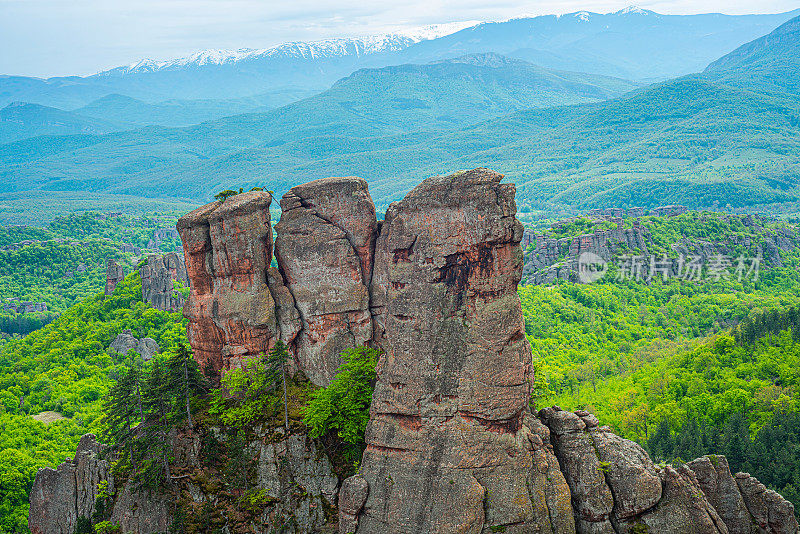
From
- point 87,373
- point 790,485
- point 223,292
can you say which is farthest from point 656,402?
point 87,373

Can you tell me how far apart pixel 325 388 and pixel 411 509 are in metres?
9.23

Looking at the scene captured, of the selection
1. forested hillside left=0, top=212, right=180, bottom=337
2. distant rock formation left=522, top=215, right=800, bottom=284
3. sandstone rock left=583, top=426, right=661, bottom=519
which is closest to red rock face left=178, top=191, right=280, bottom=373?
sandstone rock left=583, top=426, right=661, bottom=519

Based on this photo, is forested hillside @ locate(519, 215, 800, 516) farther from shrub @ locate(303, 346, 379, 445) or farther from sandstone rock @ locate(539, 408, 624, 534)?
shrub @ locate(303, 346, 379, 445)

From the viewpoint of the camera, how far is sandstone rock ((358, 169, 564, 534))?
97.7 ft

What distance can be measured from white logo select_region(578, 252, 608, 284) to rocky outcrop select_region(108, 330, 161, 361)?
6682 cm

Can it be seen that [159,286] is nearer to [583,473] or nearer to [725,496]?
[583,473]

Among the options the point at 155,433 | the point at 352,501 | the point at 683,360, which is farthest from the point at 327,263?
the point at 683,360

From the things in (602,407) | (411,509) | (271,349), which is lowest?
(602,407)

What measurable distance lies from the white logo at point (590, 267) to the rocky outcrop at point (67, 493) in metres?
88.4

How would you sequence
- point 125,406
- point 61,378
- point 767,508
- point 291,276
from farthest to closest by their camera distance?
point 61,378 → point 291,276 → point 125,406 → point 767,508

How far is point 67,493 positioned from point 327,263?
58.9 feet

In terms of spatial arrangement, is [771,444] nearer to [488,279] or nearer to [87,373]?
[488,279]

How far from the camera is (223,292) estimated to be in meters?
37.7

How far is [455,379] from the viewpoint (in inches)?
1219
